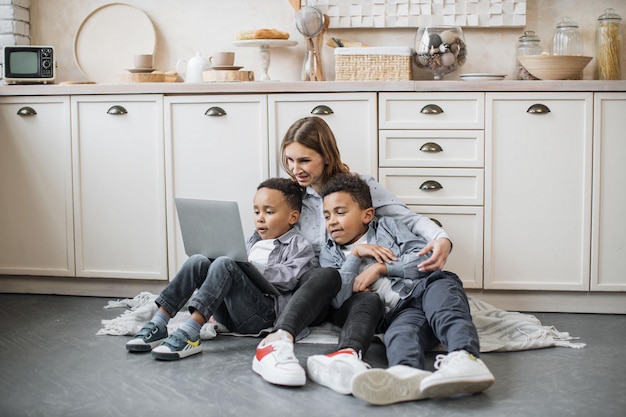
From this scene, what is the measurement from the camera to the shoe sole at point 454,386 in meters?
2.09

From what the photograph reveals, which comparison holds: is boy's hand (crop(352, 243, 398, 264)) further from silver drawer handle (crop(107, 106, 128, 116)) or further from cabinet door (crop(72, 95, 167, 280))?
silver drawer handle (crop(107, 106, 128, 116))

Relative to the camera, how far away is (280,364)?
2289 millimetres

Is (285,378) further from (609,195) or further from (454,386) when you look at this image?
(609,195)

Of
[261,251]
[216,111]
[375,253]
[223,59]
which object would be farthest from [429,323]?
[223,59]

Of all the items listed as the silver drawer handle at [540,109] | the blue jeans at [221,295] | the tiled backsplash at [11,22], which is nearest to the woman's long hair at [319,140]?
the blue jeans at [221,295]

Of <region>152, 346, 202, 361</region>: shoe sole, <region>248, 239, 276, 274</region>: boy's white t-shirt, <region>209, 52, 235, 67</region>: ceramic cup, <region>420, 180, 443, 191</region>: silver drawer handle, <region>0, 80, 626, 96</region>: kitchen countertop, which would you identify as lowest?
<region>152, 346, 202, 361</region>: shoe sole

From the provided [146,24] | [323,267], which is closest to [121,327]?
[323,267]

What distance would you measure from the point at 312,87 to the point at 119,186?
3.08 ft

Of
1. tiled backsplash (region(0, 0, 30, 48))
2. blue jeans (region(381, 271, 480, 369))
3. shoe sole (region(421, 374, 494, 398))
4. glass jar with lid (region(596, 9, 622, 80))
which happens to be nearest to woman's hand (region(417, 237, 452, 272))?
blue jeans (region(381, 271, 480, 369))

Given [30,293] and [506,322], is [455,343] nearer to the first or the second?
[506,322]

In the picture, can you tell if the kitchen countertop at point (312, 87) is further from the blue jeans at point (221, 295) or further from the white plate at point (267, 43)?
the blue jeans at point (221, 295)

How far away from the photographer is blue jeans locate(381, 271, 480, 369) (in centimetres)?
228

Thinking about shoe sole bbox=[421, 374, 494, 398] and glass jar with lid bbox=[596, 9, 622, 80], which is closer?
shoe sole bbox=[421, 374, 494, 398]

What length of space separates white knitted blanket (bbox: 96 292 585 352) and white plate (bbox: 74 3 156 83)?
133 centimetres
